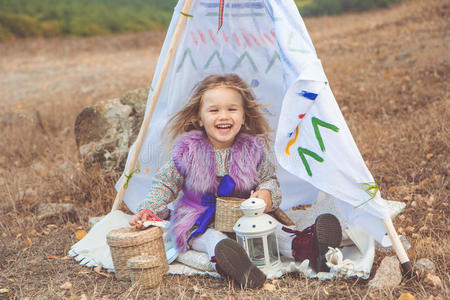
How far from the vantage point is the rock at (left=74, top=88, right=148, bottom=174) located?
416 cm

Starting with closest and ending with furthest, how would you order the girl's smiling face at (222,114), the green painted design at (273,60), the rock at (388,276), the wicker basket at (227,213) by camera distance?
the rock at (388,276)
the wicker basket at (227,213)
the girl's smiling face at (222,114)
the green painted design at (273,60)

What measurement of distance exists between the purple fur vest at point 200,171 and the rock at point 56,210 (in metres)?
1.21

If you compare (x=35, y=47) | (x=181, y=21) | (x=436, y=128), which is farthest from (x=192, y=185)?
(x=35, y=47)

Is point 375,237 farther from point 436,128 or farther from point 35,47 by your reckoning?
point 35,47

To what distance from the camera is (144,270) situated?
2.38 m

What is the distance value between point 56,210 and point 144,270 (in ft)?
5.42

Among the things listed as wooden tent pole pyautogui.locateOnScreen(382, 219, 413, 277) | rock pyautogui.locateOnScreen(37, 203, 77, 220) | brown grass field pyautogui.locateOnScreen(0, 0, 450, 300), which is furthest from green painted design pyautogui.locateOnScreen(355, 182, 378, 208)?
rock pyautogui.locateOnScreen(37, 203, 77, 220)

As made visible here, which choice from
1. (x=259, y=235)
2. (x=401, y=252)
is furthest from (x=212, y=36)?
(x=401, y=252)

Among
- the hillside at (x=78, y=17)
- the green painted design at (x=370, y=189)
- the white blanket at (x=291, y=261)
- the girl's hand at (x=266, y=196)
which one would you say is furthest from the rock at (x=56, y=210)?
the hillside at (x=78, y=17)

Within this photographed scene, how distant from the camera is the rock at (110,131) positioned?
13.6 ft

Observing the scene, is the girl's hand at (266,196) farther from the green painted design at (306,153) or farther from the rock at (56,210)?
the rock at (56,210)

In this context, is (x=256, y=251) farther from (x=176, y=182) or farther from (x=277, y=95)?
(x=277, y=95)

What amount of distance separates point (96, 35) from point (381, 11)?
10761mm

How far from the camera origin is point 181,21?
9.98ft
